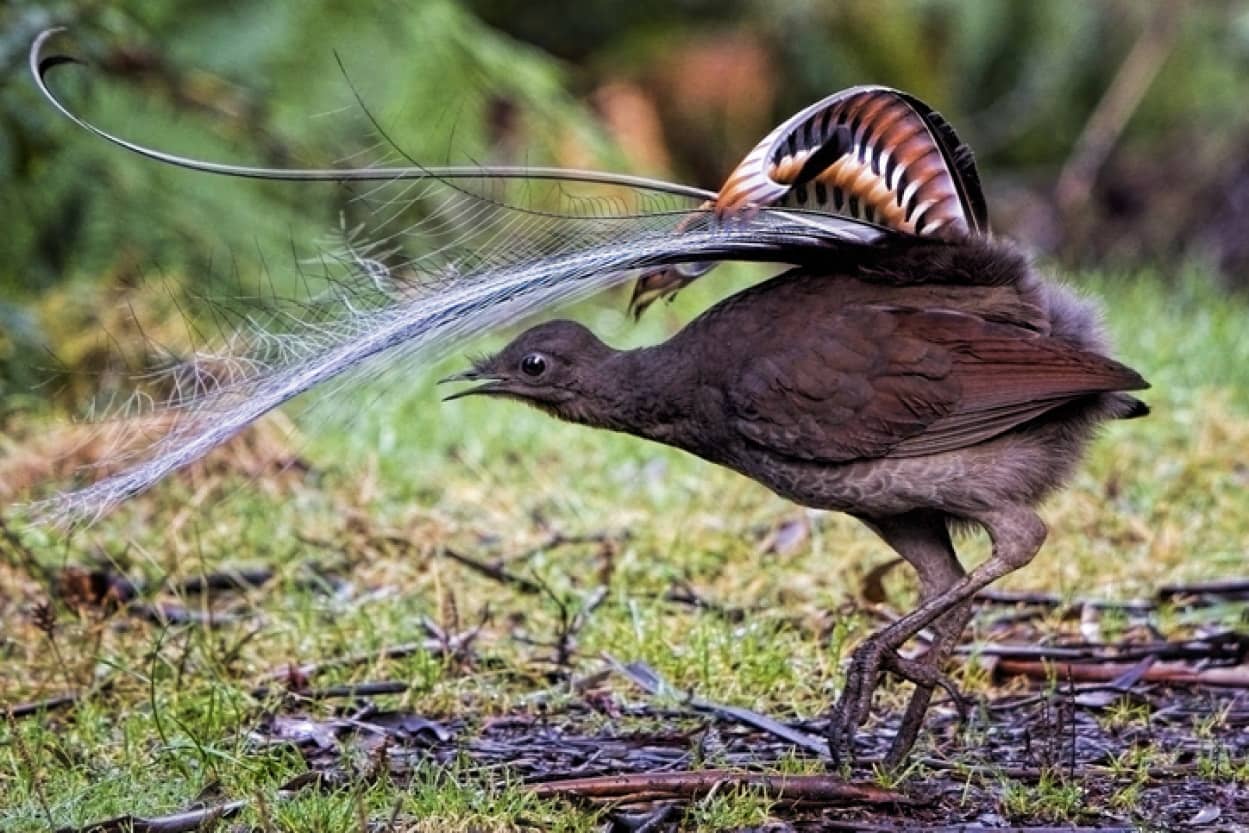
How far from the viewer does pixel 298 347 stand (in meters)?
3.91

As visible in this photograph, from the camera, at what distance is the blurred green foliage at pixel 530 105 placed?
7.28 metres

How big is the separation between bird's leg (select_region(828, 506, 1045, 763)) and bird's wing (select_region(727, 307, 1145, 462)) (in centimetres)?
20

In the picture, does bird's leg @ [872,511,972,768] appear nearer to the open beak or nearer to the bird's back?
the bird's back

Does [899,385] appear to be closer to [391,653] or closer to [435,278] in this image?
[435,278]

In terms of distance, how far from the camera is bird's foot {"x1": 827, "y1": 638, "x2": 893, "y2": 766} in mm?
3875

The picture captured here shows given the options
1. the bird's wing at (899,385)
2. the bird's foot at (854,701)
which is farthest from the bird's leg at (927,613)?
the bird's wing at (899,385)

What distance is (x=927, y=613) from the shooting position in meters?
3.91

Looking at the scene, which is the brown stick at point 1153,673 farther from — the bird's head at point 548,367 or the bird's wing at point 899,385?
the bird's head at point 548,367

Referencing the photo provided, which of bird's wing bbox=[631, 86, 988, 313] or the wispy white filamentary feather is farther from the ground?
bird's wing bbox=[631, 86, 988, 313]

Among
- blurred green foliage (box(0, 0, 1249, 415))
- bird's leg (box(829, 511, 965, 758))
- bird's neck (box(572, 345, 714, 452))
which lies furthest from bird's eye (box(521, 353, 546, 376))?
bird's leg (box(829, 511, 965, 758))

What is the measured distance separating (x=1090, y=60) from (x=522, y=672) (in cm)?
843

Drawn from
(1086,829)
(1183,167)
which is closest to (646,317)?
(1183,167)

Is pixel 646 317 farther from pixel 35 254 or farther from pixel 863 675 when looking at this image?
pixel 863 675

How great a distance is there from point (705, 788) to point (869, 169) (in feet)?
4.43
